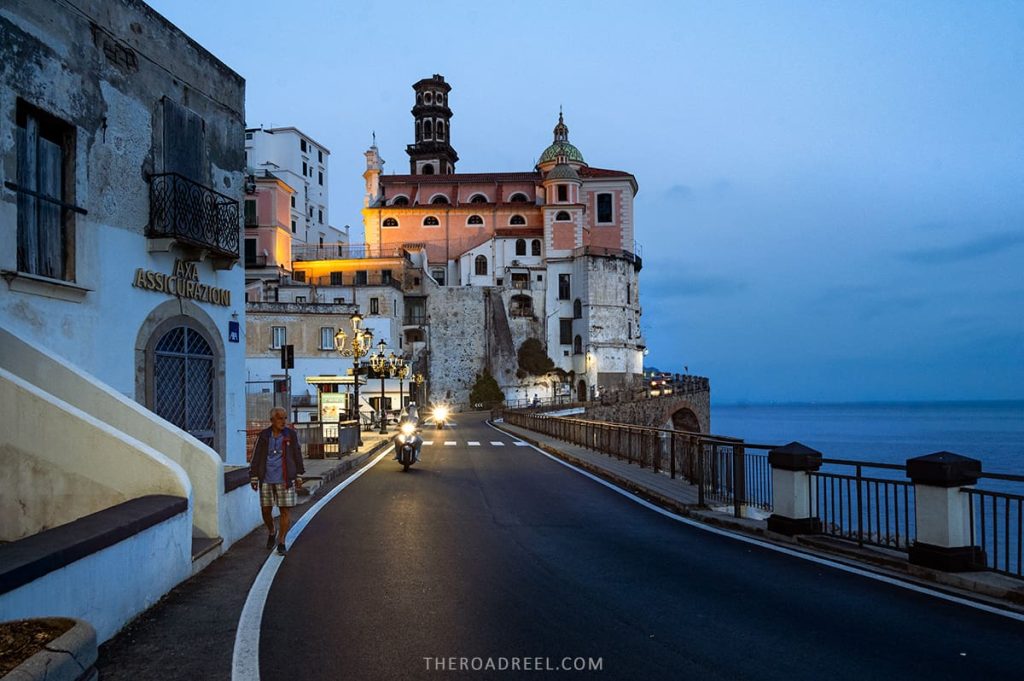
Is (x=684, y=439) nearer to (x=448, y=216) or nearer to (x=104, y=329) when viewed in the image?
(x=104, y=329)

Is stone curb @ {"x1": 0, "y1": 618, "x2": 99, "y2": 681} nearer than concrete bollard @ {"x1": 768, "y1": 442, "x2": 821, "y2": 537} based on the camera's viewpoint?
Yes

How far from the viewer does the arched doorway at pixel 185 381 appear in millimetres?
13266

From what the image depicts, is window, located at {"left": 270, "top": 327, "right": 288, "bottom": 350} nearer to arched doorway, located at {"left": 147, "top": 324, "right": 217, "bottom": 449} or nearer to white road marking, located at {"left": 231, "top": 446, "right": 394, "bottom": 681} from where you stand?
arched doorway, located at {"left": 147, "top": 324, "right": 217, "bottom": 449}

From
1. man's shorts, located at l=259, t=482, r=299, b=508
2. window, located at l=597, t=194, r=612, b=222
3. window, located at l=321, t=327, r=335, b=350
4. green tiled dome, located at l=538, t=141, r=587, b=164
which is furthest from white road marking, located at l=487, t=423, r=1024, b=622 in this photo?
green tiled dome, located at l=538, t=141, r=587, b=164

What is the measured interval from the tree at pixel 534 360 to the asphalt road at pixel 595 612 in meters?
68.8

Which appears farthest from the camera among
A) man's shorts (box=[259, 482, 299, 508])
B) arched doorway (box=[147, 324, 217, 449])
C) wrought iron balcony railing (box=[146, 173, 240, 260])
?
arched doorway (box=[147, 324, 217, 449])

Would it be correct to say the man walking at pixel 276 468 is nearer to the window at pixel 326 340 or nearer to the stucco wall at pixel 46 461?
the stucco wall at pixel 46 461

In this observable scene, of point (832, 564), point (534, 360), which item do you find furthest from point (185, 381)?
point (534, 360)

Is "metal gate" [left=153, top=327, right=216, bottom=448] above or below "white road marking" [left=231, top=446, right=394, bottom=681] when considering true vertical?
above

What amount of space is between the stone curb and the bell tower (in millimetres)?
92852

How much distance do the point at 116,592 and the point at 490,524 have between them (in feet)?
19.6

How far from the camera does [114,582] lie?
20.5 ft

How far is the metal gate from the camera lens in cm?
1335

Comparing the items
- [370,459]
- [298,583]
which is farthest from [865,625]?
[370,459]
